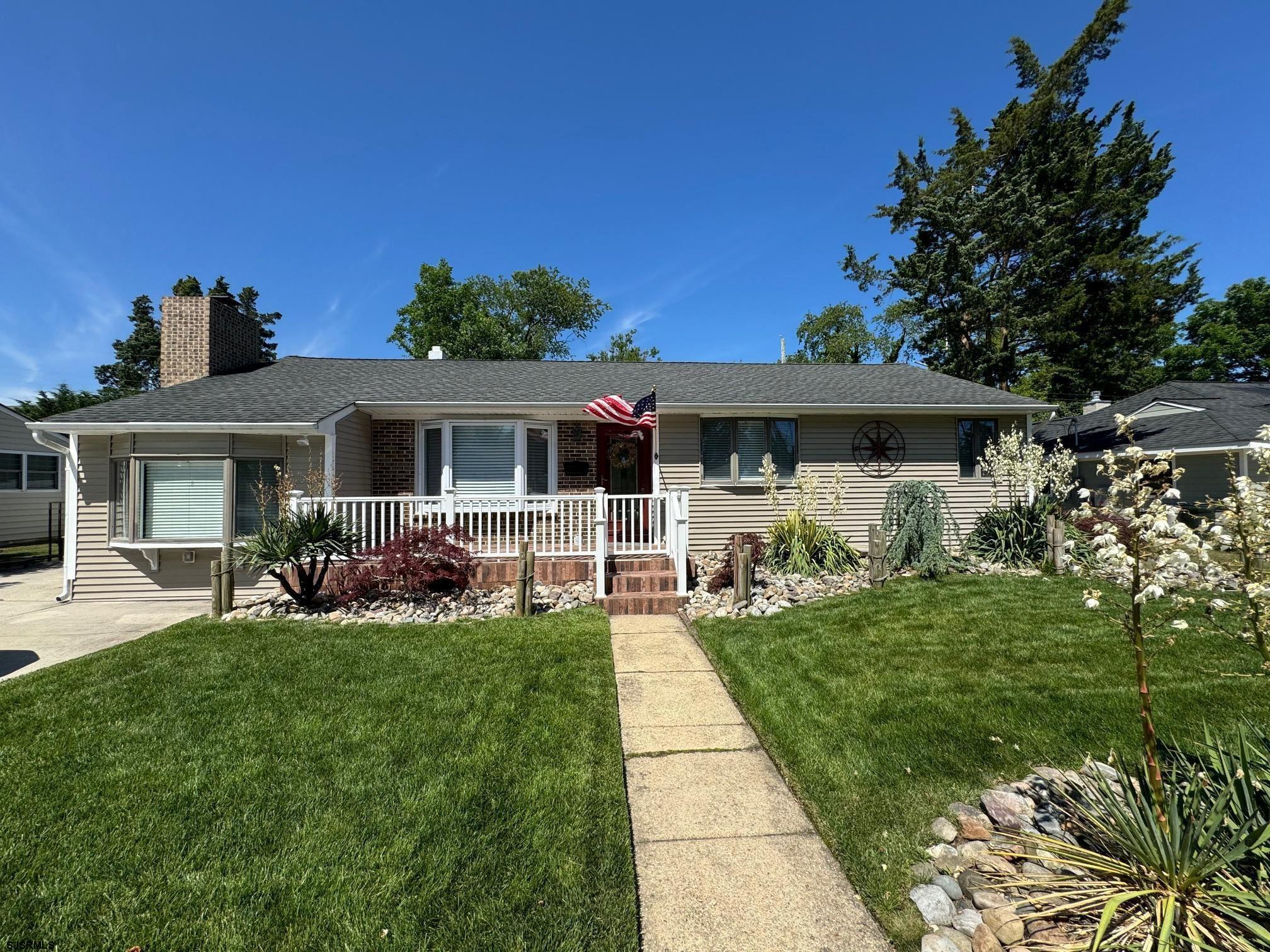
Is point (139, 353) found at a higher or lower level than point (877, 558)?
higher

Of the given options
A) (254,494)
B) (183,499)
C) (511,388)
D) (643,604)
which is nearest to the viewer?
(643,604)

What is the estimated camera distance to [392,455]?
9812 mm

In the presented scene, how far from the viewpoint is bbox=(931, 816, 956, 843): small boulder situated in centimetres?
258

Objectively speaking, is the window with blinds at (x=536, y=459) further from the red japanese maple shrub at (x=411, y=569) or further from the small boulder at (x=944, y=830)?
the small boulder at (x=944, y=830)

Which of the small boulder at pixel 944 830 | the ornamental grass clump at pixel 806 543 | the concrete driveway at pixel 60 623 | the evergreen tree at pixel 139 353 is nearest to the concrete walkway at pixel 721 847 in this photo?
the small boulder at pixel 944 830

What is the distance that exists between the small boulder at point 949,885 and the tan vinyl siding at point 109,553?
9.11 meters

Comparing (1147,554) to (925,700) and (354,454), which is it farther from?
(354,454)

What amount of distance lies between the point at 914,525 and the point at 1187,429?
41.4 feet

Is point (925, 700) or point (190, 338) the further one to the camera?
point (190, 338)

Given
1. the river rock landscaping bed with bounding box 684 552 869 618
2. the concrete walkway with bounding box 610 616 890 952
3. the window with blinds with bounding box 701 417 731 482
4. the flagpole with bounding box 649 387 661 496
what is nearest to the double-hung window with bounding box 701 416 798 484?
the window with blinds with bounding box 701 417 731 482

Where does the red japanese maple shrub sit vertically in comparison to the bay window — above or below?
below

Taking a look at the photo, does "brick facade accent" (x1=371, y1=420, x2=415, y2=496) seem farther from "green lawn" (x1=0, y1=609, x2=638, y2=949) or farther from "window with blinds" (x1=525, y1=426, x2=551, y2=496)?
"green lawn" (x1=0, y1=609, x2=638, y2=949)

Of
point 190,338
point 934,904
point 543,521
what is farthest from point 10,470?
point 934,904

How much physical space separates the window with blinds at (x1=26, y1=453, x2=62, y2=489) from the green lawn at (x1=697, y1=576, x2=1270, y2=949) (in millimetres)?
20575
